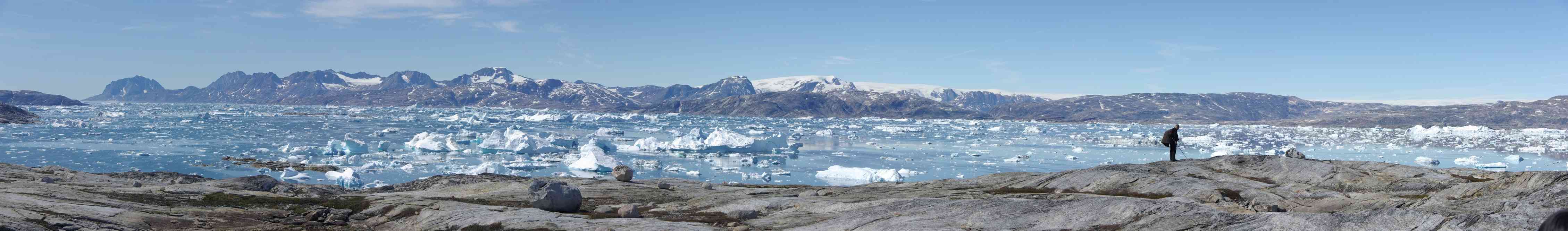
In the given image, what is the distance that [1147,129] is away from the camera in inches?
6924

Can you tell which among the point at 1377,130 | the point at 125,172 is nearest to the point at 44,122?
the point at 125,172

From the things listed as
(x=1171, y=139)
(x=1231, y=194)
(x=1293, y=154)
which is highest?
(x=1171, y=139)

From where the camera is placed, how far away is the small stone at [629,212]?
16.9 metres

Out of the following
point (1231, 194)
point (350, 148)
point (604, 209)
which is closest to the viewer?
point (1231, 194)

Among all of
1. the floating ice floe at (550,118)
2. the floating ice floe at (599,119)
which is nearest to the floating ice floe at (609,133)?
the floating ice floe at (550,118)

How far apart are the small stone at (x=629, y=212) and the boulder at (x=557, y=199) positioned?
1665mm

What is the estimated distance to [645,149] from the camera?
62.4m

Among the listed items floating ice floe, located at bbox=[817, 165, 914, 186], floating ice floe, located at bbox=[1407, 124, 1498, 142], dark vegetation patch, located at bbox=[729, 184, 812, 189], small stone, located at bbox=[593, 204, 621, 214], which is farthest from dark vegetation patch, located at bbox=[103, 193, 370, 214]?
floating ice floe, located at bbox=[1407, 124, 1498, 142]

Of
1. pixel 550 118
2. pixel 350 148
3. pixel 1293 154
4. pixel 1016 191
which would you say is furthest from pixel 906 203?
pixel 550 118

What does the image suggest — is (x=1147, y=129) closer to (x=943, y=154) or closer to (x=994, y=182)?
(x=943, y=154)

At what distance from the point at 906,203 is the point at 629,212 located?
212 inches

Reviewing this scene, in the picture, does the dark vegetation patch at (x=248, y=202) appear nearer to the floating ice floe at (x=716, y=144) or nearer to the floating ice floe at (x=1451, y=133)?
the floating ice floe at (x=716, y=144)

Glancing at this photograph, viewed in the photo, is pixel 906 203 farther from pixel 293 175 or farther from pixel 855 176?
pixel 293 175

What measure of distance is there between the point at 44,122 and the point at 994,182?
117 metres
